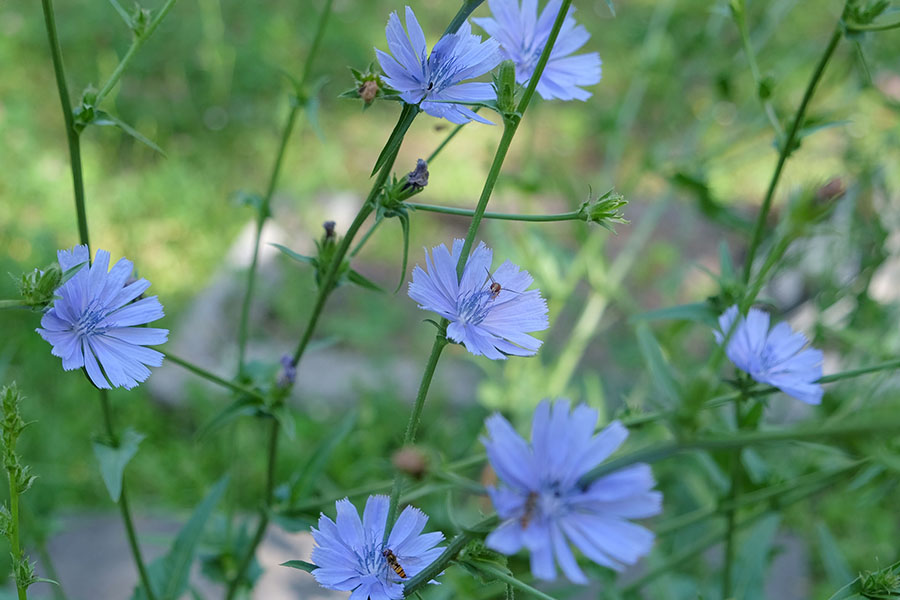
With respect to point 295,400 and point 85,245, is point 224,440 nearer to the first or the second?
point 295,400

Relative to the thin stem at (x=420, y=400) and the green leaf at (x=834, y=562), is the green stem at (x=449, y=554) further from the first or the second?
the green leaf at (x=834, y=562)

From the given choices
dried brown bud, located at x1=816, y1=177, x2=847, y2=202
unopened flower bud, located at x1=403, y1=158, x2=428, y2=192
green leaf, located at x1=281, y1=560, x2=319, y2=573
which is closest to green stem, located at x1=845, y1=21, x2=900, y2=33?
dried brown bud, located at x1=816, y1=177, x2=847, y2=202

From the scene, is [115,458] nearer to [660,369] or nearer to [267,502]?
[267,502]

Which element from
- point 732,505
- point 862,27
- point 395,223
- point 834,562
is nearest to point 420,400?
point 732,505

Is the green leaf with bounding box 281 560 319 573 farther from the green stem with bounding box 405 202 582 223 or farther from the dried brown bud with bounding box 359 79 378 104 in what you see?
the dried brown bud with bounding box 359 79 378 104

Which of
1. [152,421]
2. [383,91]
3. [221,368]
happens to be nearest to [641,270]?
[221,368]
